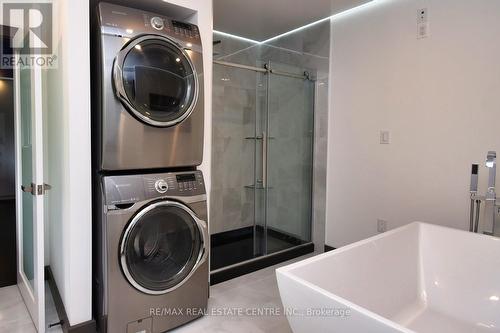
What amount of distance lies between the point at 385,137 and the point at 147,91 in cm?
202

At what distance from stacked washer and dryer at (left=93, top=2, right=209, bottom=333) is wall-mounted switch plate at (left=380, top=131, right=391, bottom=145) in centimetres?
165

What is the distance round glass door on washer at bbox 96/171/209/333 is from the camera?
5.87 feet

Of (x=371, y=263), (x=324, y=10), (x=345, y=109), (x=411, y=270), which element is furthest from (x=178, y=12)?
(x=411, y=270)

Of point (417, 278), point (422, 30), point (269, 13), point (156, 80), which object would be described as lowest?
point (417, 278)

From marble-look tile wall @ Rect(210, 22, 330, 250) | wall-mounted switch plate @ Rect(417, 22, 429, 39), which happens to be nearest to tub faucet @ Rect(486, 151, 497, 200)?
wall-mounted switch plate @ Rect(417, 22, 429, 39)

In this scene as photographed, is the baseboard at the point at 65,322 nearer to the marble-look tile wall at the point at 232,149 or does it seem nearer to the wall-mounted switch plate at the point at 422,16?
the marble-look tile wall at the point at 232,149

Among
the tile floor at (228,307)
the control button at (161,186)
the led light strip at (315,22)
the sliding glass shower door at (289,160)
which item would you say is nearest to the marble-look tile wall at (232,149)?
the sliding glass shower door at (289,160)

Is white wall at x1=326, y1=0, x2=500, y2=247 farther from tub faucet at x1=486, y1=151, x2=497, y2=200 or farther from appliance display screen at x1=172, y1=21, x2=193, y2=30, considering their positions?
appliance display screen at x1=172, y1=21, x2=193, y2=30

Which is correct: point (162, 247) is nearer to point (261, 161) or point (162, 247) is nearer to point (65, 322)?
point (65, 322)

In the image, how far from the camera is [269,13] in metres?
3.08

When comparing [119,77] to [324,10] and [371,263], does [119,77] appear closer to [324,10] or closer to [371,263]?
[371,263]

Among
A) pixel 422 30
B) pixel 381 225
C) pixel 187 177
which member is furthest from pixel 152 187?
pixel 422 30

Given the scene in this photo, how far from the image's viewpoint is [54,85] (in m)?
2.12

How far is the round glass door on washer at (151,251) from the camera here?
179 centimetres
